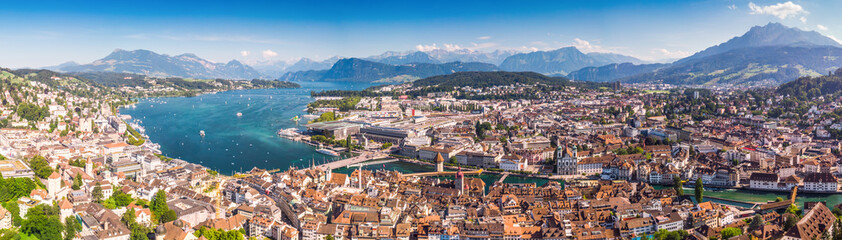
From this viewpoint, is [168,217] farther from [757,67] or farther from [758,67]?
[757,67]

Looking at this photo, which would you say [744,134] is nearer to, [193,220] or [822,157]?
[822,157]

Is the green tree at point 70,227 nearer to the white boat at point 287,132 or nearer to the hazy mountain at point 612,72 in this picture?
the white boat at point 287,132

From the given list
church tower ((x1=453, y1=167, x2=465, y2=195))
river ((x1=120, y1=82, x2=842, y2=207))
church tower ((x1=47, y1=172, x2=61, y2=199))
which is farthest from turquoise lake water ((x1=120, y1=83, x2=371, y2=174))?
church tower ((x1=453, y1=167, x2=465, y2=195))

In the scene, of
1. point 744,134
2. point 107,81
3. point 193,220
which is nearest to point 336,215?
point 193,220

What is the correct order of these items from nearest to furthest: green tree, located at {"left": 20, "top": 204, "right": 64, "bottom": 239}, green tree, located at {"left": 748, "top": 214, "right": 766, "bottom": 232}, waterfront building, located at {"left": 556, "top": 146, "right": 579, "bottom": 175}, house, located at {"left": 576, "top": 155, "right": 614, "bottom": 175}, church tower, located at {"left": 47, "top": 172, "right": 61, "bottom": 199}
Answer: green tree, located at {"left": 748, "top": 214, "right": 766, "bottom": 232}
green tree, located at {"left": 20, "top": 204, "right": 64, "bottom": 239}
church tower, located at {"left": 47, "top": 172, "right": 61, "bottom": 199}
house, located at {"left": 576, "top": 155, "right": 614, "bottom": 175}
waterfront building, located at {"left": 556, "top": 146, "right": 579, "bottom": 175}

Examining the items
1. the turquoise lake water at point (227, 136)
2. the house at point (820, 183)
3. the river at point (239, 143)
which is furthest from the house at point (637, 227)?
the turquoise lake water at point (227, 136)

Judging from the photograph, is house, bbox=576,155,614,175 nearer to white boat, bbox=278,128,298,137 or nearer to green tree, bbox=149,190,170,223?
green tree, bbox=149,190,170,223

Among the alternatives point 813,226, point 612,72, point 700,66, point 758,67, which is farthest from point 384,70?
point 813,226

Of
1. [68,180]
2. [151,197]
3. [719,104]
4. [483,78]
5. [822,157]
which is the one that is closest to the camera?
[151,197]
